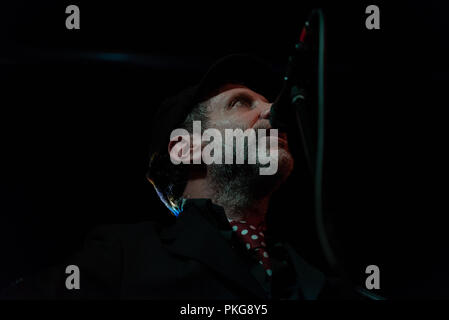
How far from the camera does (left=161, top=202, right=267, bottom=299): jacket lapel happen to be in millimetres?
1368

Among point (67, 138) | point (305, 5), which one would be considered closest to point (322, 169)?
point (305, 5)

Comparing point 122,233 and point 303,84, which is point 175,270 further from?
point 303,84

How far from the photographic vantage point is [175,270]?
135cm

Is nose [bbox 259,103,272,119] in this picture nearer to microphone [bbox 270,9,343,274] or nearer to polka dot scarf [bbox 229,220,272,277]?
polka dot scarf [bbox 229,220,272,277]

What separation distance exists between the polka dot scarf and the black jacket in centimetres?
4

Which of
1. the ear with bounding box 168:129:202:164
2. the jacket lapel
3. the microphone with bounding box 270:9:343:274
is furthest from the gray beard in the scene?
the microphone with bounding box 270:9:343:274

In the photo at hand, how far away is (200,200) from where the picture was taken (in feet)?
5.37

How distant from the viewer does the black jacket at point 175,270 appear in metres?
1.29

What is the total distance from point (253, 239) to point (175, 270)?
1.39 feet

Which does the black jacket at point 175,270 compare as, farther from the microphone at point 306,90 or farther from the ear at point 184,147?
the microphone at point 306,90

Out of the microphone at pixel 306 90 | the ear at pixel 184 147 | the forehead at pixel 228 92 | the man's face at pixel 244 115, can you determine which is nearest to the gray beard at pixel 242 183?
the man's face at pixel 244 115

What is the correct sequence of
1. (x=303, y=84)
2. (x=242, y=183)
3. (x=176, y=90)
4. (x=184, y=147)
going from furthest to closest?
1. (x=176, y=90)
2. (x=184, y=147)
3. (x=242, y=183)
4. (x=303, y=84)

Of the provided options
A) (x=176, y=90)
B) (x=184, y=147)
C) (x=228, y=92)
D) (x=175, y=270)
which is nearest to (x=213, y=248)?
(x=175, y=270)

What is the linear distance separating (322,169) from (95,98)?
4.98ft
